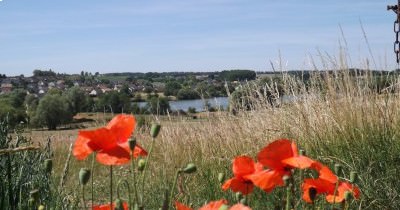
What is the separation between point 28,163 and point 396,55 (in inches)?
155

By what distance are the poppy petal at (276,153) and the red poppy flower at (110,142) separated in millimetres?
249

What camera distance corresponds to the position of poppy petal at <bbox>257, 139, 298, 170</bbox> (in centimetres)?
113

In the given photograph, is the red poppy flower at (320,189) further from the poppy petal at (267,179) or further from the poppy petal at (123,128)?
the poppy petal at (123,128)

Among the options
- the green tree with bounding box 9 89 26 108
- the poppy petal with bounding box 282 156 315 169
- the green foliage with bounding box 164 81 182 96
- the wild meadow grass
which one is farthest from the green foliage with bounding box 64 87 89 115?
the poppy petal with bounding box 282 156 315 169

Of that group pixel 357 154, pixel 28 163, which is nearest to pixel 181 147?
pixel 357 154

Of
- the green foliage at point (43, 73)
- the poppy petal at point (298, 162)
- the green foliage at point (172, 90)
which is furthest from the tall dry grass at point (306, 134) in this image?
the green foliage at point (43, 73)

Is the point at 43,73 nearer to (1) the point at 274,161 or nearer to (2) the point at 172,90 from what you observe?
(2) the point at 172,90

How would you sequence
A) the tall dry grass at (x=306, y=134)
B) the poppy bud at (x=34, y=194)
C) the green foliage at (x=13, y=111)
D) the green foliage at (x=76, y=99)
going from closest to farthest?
the poppy bud at (x=34, y=194) → the tall dry grass at (x=306, y=134) → the green foliage at (x=13, y=111) → the green foliage at (x=76, y=99)

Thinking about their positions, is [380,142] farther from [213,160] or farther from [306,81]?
[306,81]

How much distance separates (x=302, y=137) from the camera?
4.88 meters

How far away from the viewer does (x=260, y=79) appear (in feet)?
23.1

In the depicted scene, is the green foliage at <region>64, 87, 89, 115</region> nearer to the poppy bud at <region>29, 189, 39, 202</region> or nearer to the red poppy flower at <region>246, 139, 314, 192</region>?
the poppy bud at <region>29, 189, 39, 202</region>

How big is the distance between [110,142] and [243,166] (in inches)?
12.0

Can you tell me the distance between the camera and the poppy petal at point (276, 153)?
1.13 m
